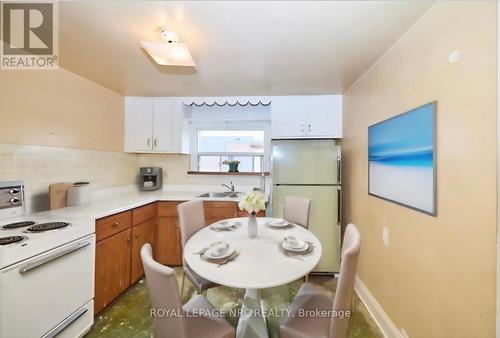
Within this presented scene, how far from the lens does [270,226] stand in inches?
75.4

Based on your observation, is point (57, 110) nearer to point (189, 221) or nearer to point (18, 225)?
point (18, 225)

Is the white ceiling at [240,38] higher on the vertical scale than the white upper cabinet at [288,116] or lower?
higher

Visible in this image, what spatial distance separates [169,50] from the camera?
1.50m

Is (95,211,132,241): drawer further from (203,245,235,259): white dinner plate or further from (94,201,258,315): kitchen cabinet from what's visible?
(203,245,235,259): white dinner plate

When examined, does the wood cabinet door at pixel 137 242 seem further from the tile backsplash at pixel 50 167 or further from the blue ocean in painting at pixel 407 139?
the blue ocean in painting at pixel 407 139

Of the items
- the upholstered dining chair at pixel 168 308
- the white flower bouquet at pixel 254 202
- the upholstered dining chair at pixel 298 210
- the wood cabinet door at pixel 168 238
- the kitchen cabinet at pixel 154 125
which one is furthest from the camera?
the kitchen cabinet at pixel 154 125

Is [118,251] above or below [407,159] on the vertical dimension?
below

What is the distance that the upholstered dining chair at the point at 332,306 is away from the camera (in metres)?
1.08

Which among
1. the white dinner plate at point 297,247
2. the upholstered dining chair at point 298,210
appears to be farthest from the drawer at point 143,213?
the white dinner plate at point 297,247

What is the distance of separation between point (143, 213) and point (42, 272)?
1.11 metres

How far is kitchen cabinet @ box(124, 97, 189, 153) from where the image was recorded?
10.1 ft

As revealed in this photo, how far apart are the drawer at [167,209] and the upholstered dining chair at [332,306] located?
71.3 inches

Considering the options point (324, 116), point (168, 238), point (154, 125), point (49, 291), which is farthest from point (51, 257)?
point (324, 116)

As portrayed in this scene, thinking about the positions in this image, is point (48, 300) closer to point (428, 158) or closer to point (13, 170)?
point (13, 170)
